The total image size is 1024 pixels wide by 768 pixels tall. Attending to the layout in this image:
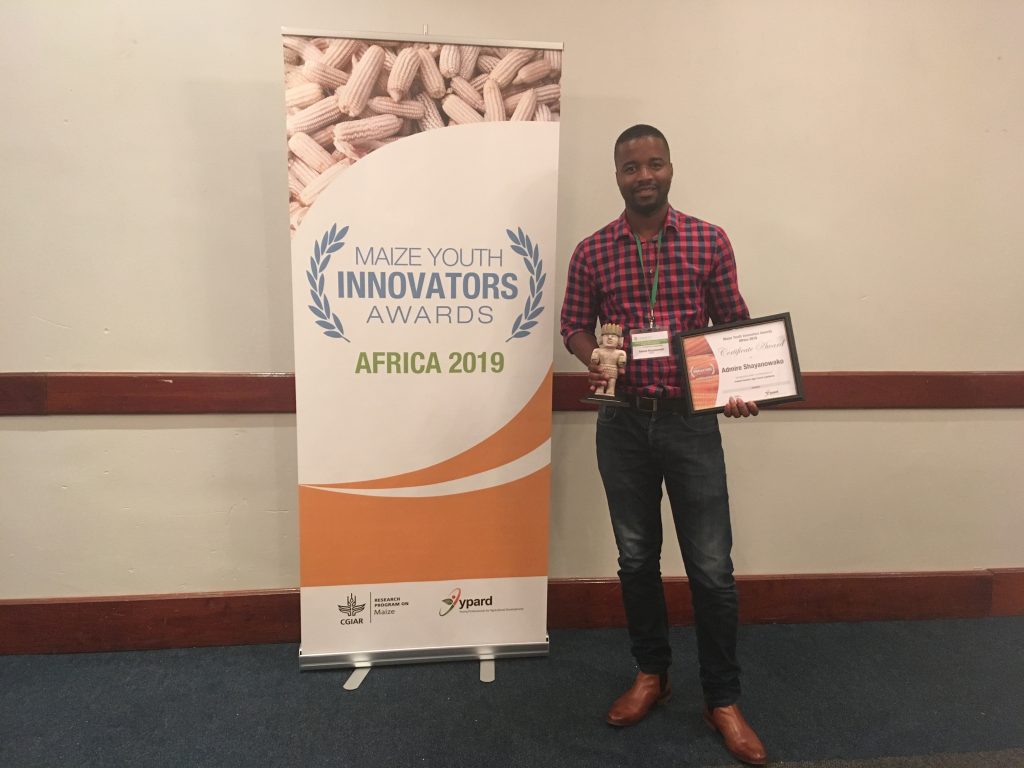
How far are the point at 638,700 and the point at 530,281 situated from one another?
1421 mm

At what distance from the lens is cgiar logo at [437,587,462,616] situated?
2.17 m

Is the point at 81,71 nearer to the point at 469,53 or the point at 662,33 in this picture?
the point at 469,53

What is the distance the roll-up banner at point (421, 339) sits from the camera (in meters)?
1.91

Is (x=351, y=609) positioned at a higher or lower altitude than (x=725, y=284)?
lower

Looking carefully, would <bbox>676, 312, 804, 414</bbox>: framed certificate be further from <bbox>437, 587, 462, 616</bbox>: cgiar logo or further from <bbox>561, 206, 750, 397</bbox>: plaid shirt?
<bbox>437, 587, 462, 616</bbox>: cgiar logo

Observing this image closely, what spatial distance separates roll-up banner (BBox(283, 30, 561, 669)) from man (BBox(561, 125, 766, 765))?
1.05ft

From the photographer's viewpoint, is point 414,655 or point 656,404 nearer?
point 656,404

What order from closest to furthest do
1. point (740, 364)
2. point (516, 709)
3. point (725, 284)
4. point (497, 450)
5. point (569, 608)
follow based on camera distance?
point (740, 364) < point (725, 284) < point (516, 709) < point (497, 450) < point (569, 608)

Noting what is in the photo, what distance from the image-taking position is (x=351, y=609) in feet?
7.02

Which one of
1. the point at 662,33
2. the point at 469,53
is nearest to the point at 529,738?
the point at 469,53

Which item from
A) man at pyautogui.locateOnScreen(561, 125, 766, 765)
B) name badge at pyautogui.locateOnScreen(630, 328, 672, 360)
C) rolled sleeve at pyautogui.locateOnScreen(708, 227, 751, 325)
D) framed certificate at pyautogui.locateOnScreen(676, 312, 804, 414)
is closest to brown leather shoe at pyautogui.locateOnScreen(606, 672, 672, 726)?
man at pyautogui.locateOnScreen(561, 125, 766, 765)

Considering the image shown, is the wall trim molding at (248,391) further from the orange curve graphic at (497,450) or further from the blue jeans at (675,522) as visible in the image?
the blue jeans at (675,522)

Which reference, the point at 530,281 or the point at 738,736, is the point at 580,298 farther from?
the point at 738,736

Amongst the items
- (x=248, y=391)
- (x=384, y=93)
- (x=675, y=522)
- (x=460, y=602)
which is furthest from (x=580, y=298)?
(x=248, y=391)
